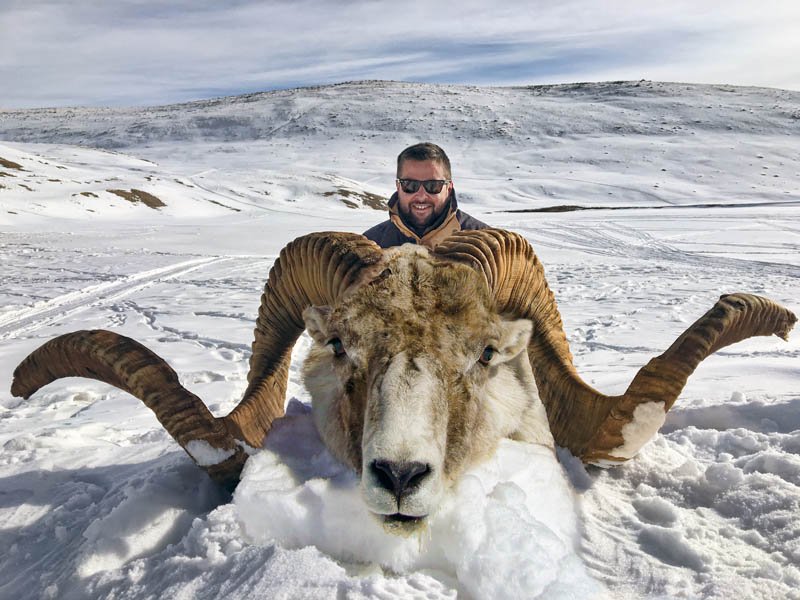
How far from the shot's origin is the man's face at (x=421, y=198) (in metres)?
6.09

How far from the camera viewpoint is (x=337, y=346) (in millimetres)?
3352

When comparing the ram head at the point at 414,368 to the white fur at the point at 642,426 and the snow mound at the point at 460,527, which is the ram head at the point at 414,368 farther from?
the snow mound at the point at 460,527

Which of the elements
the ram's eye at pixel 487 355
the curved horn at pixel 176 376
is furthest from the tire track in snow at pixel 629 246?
the curved horn at pixel 176 376

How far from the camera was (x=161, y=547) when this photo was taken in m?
3.17

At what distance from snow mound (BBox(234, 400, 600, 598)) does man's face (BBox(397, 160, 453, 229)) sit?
327 centimetres

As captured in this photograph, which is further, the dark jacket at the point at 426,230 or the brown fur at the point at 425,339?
the dark jacket at the point at 426,230

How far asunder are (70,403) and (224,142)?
338ft

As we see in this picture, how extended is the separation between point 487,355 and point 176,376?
5.98 ft

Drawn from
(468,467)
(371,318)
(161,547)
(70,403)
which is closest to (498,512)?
(468,467)

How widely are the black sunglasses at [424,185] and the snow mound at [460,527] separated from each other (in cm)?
329

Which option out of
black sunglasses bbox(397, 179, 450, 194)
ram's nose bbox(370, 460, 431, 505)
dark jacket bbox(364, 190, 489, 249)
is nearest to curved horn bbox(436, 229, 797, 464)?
ram's nose bbox(370, 460, 431, 505)

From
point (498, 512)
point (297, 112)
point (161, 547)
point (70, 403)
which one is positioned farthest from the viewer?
point (297, 112)

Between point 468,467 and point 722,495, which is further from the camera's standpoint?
point 722,495

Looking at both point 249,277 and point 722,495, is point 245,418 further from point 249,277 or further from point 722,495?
point 249,277
